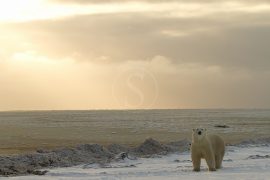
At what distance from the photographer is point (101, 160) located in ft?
77.1

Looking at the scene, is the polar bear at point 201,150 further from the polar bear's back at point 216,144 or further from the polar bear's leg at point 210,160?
the polar bear's back at point 216,144

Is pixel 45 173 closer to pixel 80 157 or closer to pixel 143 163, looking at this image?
pixel 143 163

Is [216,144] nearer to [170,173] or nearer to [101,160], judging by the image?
[170,173]

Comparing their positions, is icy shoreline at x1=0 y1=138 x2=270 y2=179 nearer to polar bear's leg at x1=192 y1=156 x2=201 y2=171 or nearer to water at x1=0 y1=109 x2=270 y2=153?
polar bear's leg at x1=192 y1=156 x2=201 y2=171

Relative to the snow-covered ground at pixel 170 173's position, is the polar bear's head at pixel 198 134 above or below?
above

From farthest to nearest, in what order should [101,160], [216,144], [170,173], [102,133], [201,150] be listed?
[102,133], [101,160], [216,144], [201,150], [170,173]

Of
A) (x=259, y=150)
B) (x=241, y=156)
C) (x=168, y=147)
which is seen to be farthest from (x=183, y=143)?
(x=241, y=156)

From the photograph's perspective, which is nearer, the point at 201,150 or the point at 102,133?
the point at 201,150

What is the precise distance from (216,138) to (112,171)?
3.48m

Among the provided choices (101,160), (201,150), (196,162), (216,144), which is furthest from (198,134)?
(101,160)

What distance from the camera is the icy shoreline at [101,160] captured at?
61.2 feet

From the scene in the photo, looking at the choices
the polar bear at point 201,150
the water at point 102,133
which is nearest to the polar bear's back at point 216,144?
the polar bear at point 201,150

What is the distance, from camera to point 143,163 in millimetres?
21734

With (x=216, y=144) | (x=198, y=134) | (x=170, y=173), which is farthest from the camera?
(x=216, y=144)
